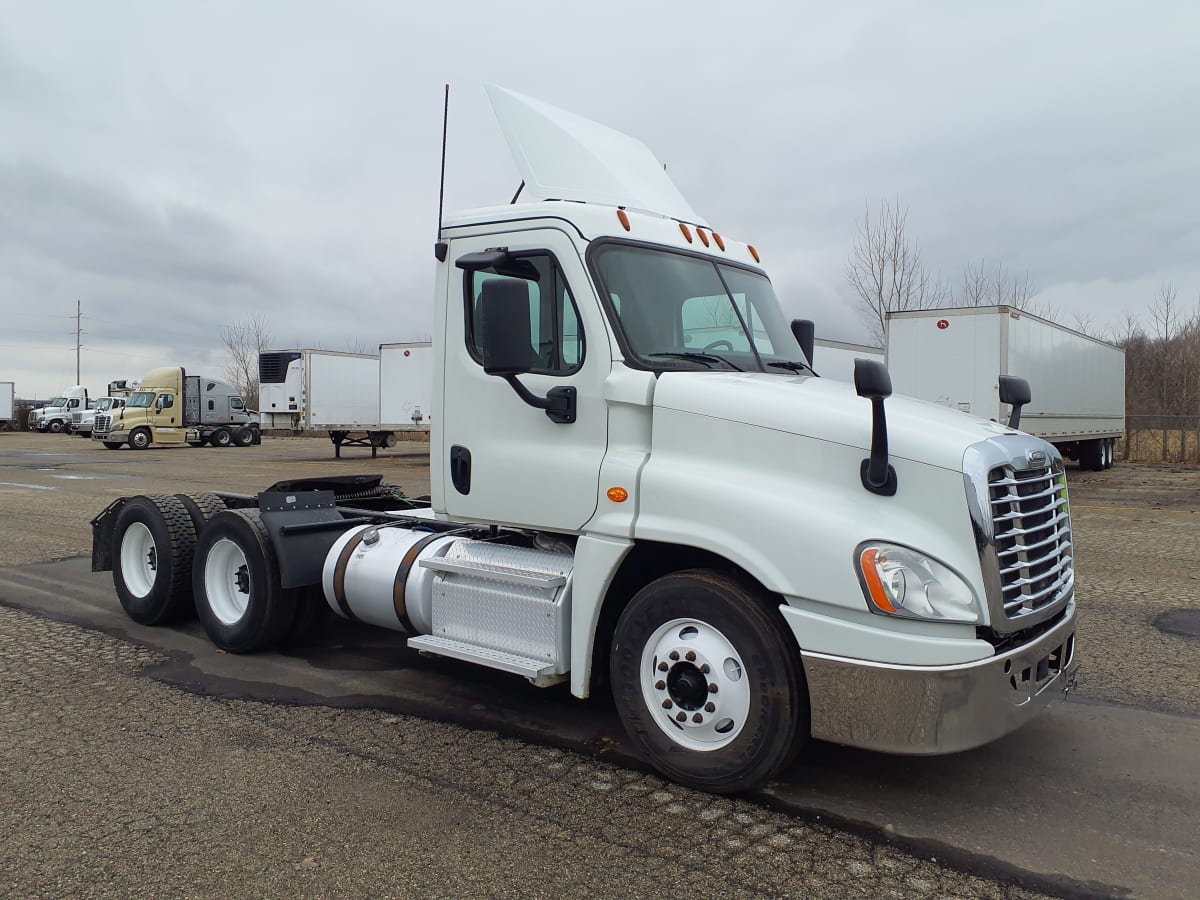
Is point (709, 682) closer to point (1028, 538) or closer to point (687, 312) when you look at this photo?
point (1028, 538)

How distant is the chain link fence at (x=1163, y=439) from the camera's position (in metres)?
30.3

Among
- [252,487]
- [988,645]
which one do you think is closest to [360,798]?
[988,645]

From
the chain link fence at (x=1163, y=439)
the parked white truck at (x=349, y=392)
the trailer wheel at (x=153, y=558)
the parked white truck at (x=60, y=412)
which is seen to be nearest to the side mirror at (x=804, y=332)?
the trailer wheel at (x=153, y=558)

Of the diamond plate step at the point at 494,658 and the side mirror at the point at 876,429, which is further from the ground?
the side mirror at the point at 876,429

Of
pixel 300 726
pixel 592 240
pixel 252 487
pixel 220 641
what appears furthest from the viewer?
pixel 252 487

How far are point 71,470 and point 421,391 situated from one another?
381 inches

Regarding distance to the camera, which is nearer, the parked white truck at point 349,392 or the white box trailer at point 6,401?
the parked white truck at point 349,392

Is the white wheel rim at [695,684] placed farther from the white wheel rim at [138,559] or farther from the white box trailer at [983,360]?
the white box trailer at [983,360]

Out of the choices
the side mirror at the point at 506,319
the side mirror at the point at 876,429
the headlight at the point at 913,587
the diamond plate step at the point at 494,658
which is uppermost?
the side mirror at the point at 506,319

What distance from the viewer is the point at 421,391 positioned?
1102 inches

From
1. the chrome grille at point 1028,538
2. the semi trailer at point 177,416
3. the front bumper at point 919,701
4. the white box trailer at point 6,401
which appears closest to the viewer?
the front bumper at point 919,701

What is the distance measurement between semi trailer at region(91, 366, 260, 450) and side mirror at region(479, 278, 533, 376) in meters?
39.2

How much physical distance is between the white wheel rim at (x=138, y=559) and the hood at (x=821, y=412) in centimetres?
490

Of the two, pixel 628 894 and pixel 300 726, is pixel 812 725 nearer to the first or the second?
pixel 628 894
